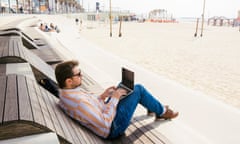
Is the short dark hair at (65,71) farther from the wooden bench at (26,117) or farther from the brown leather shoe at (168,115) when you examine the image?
the brown leather shoe at (168,115)

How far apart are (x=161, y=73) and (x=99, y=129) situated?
4.86 meters

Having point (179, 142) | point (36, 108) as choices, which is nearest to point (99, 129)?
point (36, 108)

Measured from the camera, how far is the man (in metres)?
2.05

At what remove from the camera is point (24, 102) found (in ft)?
5.22

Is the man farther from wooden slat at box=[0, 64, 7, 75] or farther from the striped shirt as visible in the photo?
wooden slat at box=[0, 64, 7, 75]

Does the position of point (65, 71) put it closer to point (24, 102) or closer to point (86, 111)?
point (86, 111)

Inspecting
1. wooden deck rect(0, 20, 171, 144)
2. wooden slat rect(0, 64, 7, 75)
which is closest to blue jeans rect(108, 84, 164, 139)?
wooden deck rect(0, 20, 171, 144)

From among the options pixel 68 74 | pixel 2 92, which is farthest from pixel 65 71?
pixel 2 92

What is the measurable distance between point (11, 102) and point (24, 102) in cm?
8

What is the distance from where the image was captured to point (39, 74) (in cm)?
323

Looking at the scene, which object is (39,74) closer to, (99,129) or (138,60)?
(99,129)

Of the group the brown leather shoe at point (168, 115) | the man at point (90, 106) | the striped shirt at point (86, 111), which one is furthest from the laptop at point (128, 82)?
the brown leather shoe at point (168, 115)

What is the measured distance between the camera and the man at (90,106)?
2049mm

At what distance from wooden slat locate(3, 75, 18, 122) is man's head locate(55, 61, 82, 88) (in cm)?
35
